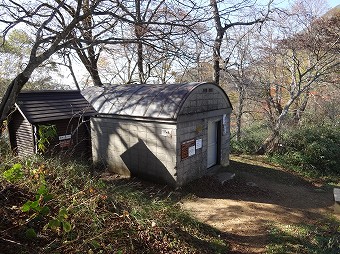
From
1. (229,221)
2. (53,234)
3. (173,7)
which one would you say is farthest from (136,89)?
(53,234)

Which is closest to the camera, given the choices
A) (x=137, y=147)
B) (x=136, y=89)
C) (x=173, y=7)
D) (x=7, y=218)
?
(x=7, y=218)

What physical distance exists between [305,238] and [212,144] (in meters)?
5.80

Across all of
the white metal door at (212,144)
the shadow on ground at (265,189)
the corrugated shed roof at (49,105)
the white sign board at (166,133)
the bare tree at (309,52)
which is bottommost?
the shadow on ground at (265,189)

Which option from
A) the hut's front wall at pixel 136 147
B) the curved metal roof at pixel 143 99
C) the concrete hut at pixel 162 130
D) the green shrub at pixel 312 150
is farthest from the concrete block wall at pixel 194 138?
the green shrub at pixel 312 150

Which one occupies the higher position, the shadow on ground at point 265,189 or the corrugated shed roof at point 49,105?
the corrugated shed roof at point 49,105

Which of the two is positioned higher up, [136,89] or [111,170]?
[136,89]

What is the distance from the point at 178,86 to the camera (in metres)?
10.1

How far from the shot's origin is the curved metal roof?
364 inches

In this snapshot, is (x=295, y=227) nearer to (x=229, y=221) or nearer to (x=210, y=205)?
(x=229, y=221)

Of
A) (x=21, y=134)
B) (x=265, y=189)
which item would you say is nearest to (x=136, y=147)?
(x=21, y=134)

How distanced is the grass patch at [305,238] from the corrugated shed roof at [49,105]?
245 inches

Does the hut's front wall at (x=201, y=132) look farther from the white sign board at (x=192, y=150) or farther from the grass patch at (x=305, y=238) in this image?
the grass patch at (x=305, y=238)

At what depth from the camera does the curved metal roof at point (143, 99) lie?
30.3 feet

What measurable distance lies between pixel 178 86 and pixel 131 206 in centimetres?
626
